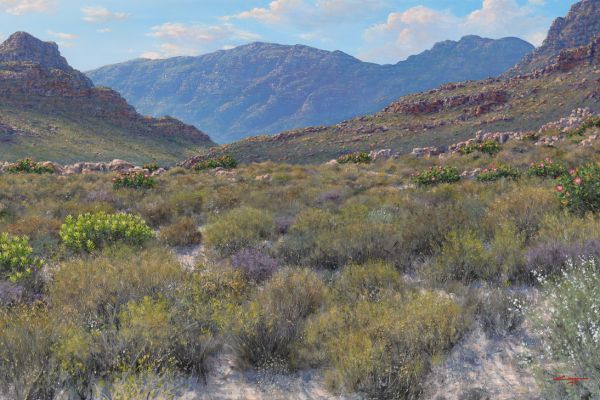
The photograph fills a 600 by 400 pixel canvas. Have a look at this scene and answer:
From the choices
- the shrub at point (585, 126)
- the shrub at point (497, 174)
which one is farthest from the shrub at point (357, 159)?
the shrub at point (497, 174)

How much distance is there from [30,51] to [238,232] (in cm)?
12816

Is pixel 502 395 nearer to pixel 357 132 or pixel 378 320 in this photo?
pixel 378 320

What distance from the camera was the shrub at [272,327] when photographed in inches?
164

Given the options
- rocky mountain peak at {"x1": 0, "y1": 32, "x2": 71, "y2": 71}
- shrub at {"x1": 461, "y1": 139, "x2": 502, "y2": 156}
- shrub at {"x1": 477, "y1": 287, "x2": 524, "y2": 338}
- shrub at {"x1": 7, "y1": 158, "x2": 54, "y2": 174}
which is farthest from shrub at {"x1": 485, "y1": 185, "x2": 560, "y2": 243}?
rocky mountain peak at {"x1": 0, "y1": 32, "x2": 71, "y2": 71}

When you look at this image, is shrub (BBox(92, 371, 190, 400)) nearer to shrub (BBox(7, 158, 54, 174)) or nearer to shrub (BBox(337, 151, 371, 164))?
shrub (BBox(7, 158, 54, 174))

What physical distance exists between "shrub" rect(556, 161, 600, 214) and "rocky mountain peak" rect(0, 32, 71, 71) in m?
118

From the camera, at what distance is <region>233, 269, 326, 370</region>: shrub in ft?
13.7

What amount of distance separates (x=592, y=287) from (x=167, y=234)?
7256 millimetres

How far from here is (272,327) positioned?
4.32 metres

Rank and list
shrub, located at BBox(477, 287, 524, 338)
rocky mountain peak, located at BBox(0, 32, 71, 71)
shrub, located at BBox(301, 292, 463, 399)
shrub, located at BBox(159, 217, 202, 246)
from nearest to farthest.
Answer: shrub, located at BBox(301, 292, 463, 399) → shrub, located at BBox(477, 287, 524, 338) → shrub, located at BBox(159, 217, 202, 246) → rocky mountain peak, located at BBox(0, 32, 71, 71)

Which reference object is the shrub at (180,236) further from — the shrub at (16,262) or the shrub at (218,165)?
the shrub at (218,165)

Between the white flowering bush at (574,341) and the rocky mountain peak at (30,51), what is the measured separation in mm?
120421

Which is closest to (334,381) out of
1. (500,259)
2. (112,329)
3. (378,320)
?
(378,320)
